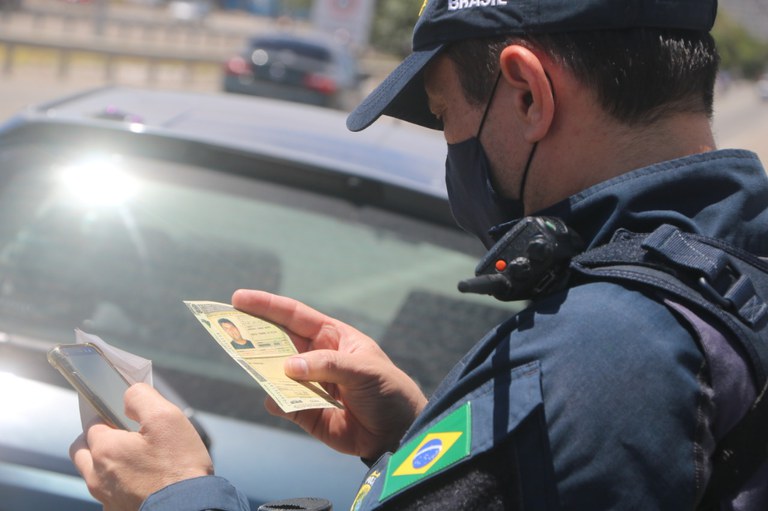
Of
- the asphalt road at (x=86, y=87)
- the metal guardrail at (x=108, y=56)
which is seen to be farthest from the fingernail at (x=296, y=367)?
the metal guardrail at (x=108, y=56)

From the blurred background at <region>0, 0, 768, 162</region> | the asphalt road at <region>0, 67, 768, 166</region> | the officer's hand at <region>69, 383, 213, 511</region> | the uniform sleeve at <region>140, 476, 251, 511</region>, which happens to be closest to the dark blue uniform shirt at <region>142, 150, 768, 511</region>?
the uniform sleeve at <region>140, 476, 251, 511</region>

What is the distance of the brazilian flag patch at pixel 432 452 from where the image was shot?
1381mm

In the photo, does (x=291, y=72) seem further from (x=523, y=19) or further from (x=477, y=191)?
(x=523, y=19)

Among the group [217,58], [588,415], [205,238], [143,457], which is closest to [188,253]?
[205,238]

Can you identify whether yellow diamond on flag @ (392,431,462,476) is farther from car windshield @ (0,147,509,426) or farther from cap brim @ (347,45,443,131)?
car windshield @ (0,147,509,426)

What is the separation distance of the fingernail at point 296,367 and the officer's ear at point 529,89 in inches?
21.8

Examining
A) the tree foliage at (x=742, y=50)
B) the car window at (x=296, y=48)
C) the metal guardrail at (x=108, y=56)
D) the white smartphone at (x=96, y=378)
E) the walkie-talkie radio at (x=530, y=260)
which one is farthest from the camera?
the tree foliage at (x=742, y=50)

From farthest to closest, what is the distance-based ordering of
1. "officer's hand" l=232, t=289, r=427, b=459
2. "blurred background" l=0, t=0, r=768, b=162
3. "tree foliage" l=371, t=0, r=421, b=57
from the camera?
"tree foliage" l=371, t=0, r=421, b=57
"blurred background" l=0, t=0, r=768, b=162
"officer's hand" l=232, t=289, r=427, b=459

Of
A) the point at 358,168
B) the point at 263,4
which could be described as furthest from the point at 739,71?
the point at 358,168

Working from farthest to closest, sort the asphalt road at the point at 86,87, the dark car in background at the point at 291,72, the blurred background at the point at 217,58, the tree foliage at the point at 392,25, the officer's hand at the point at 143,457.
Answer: the tree foliage at the point at 392,25, the asphalt road at the point at 86,87, the blurred background at the point at 217,58, the dark car in background at the point at 291,72, the officer's hand at the point at 143,457

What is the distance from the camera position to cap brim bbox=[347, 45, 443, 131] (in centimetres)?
176

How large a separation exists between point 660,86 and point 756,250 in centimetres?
27

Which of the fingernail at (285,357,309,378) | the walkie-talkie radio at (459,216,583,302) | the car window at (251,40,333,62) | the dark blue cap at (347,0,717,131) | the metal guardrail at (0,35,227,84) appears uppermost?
the dark blue cap at (347,0,717,131)

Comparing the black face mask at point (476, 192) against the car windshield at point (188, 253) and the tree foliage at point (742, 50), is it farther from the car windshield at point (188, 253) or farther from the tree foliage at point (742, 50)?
the tree foliage at point (742, 50)
